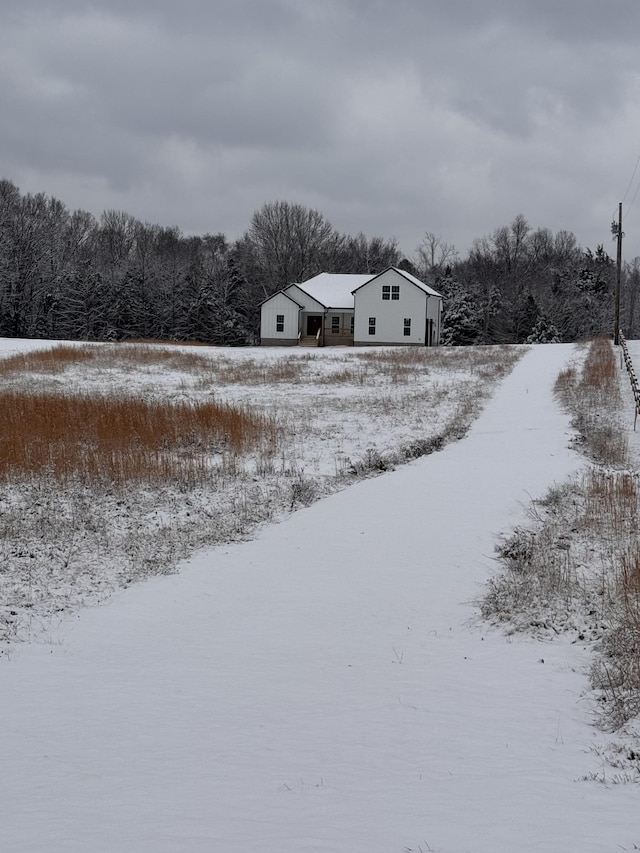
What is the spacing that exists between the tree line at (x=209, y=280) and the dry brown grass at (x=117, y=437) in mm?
53266

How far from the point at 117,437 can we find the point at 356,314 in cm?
4545

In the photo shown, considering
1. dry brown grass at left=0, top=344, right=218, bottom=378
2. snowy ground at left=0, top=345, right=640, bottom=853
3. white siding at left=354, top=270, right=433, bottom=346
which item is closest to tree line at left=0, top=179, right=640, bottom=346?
white siding at left=354, top=270, right=433, bottom=346

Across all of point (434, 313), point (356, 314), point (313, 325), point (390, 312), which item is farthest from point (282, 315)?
point (434, 313)

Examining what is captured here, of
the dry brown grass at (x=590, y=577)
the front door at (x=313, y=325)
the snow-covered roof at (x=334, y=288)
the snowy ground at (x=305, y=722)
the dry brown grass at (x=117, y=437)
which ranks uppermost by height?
the snow-covered roof at (x=334, y=288)

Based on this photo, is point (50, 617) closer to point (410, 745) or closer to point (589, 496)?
point (410, 745)

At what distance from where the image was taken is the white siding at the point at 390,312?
58.6 m

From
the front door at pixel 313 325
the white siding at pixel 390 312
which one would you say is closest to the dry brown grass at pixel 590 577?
the white siding at pixel 390 312

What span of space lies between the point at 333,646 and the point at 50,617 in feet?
9.58

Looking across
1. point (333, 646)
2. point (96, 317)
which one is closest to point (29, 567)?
point (333, 646)

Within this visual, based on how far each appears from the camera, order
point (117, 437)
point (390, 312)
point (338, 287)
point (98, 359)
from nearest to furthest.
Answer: point (117, 437), point (98, 359), point (390, 312), point (338, 287)

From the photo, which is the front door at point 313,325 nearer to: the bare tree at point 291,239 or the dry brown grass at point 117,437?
the bare tree at point 291,239

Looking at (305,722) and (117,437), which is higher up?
(117,437)

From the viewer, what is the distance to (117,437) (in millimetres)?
15094

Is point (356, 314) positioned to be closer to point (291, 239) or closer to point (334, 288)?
point (334, 288)
